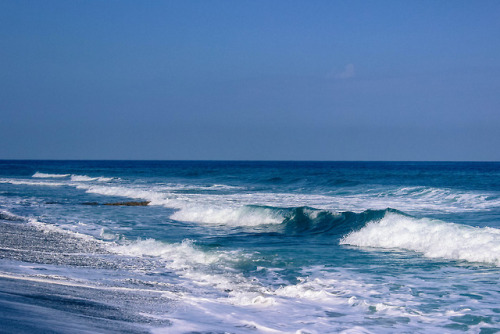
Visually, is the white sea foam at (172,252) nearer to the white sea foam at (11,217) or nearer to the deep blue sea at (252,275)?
the deep blue sea at (252,275)

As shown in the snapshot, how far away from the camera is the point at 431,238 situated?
1224 centimetres

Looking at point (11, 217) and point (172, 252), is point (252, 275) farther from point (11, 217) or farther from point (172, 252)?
point (11, 217)

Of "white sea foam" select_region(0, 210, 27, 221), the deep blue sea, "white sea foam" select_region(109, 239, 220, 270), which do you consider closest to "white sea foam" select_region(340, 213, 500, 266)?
the deep blue sea

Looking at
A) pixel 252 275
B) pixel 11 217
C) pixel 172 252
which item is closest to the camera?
pixel 252 275

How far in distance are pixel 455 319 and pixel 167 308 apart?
3.85 m

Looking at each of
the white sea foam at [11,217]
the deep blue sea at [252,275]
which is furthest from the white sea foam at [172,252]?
the white sea foam at [11,217]

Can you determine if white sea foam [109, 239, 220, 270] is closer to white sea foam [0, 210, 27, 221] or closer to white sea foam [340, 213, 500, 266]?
white sea foam [340, 213, 500, 266]

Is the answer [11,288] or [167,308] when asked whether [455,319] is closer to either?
[167,308]

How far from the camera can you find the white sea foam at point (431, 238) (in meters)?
10.7

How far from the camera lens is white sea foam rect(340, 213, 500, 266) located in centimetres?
1066

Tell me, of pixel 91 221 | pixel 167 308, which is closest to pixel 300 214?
pixel 91 221

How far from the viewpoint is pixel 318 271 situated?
938 cm

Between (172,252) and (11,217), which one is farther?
(11,217)

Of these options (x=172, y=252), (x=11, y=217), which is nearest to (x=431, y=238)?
(x=172, y=252)
